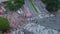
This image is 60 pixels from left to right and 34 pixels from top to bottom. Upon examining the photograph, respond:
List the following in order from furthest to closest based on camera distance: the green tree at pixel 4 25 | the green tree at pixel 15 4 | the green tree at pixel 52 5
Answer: the green tree at pixel 52 5 < the green tree at pixel 15 4 < the green tree at pixel 4 25

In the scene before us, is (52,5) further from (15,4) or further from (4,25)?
(4,25)

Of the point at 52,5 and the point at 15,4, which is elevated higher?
the point at 52,5

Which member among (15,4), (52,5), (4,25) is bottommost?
(4,25)

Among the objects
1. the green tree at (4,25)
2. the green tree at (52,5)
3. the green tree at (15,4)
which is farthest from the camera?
the green tree at (52,5)

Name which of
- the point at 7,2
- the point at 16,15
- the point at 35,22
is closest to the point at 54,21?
the point at 35,22

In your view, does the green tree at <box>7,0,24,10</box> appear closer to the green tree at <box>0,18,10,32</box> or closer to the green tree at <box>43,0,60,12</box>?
the green tree at <box>43,0,60,12</box>

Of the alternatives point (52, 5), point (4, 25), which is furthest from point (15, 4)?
point (4, 25)

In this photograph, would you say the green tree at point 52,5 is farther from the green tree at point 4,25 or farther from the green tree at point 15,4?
the green tree at point 4,25

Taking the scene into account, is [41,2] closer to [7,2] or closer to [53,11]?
[53,11]

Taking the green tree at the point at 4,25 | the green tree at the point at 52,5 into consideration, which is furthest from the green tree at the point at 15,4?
the green tree at the point at 4,25

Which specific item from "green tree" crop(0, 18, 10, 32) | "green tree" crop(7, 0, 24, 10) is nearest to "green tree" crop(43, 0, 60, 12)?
"green tree" crop(7, 0, 24, 10)

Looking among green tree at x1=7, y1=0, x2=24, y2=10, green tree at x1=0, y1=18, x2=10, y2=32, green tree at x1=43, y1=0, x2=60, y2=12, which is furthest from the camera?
green tree at x1=43, y1=0, x2=60, y2=12
